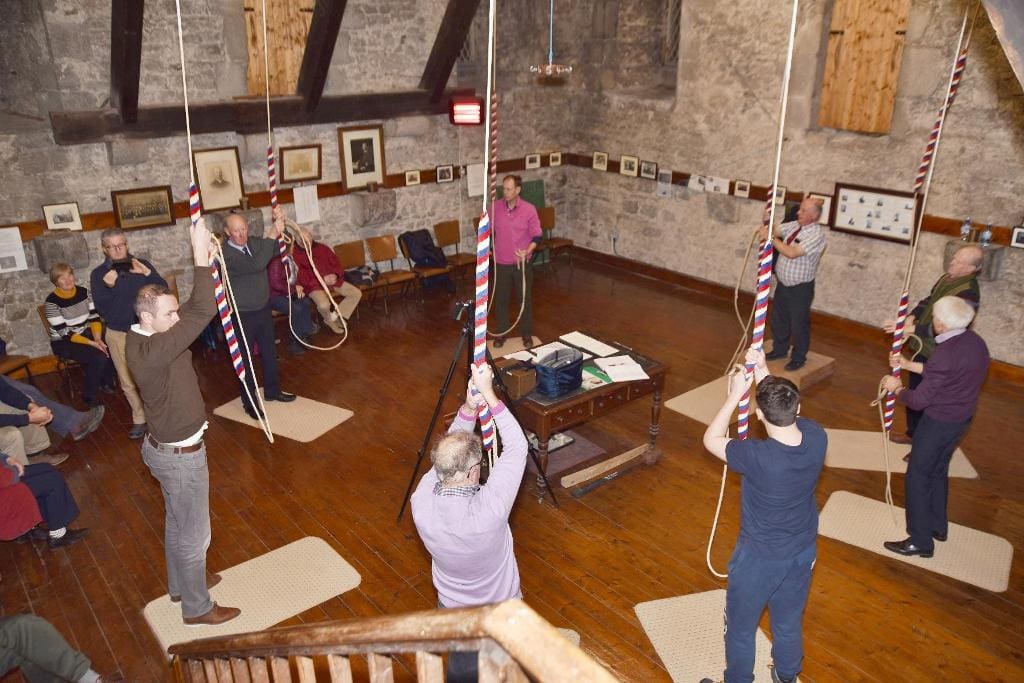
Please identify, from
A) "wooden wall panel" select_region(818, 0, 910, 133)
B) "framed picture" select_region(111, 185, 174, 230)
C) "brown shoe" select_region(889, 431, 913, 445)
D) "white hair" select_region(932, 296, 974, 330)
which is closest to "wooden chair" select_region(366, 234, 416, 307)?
"framed picture" select_region(111, 185, 174, 230)

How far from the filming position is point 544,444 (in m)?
4.98

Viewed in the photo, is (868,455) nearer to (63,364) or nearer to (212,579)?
(212,579)

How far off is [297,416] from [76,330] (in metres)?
2.08

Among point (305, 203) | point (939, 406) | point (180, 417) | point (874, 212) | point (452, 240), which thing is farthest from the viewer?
point (452, 240)

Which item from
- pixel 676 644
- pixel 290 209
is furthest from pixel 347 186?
pixel 676 644

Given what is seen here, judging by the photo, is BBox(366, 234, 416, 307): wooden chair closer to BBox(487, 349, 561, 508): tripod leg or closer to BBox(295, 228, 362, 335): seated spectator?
BBox(295, 228, 362, 335): seated spectator

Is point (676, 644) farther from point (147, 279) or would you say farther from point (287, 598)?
point (147, 279)

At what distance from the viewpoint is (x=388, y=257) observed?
9.11 m

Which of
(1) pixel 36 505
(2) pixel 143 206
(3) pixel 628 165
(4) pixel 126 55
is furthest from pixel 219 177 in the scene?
(3) pixel 628 165

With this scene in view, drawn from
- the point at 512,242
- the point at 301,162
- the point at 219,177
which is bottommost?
the point at 512,242

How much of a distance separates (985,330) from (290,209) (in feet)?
23.4

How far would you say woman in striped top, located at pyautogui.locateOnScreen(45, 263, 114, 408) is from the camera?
6352 millimetres

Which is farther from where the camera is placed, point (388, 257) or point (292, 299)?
point (388, 257)

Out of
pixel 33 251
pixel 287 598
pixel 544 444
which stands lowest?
pixel 287 598
